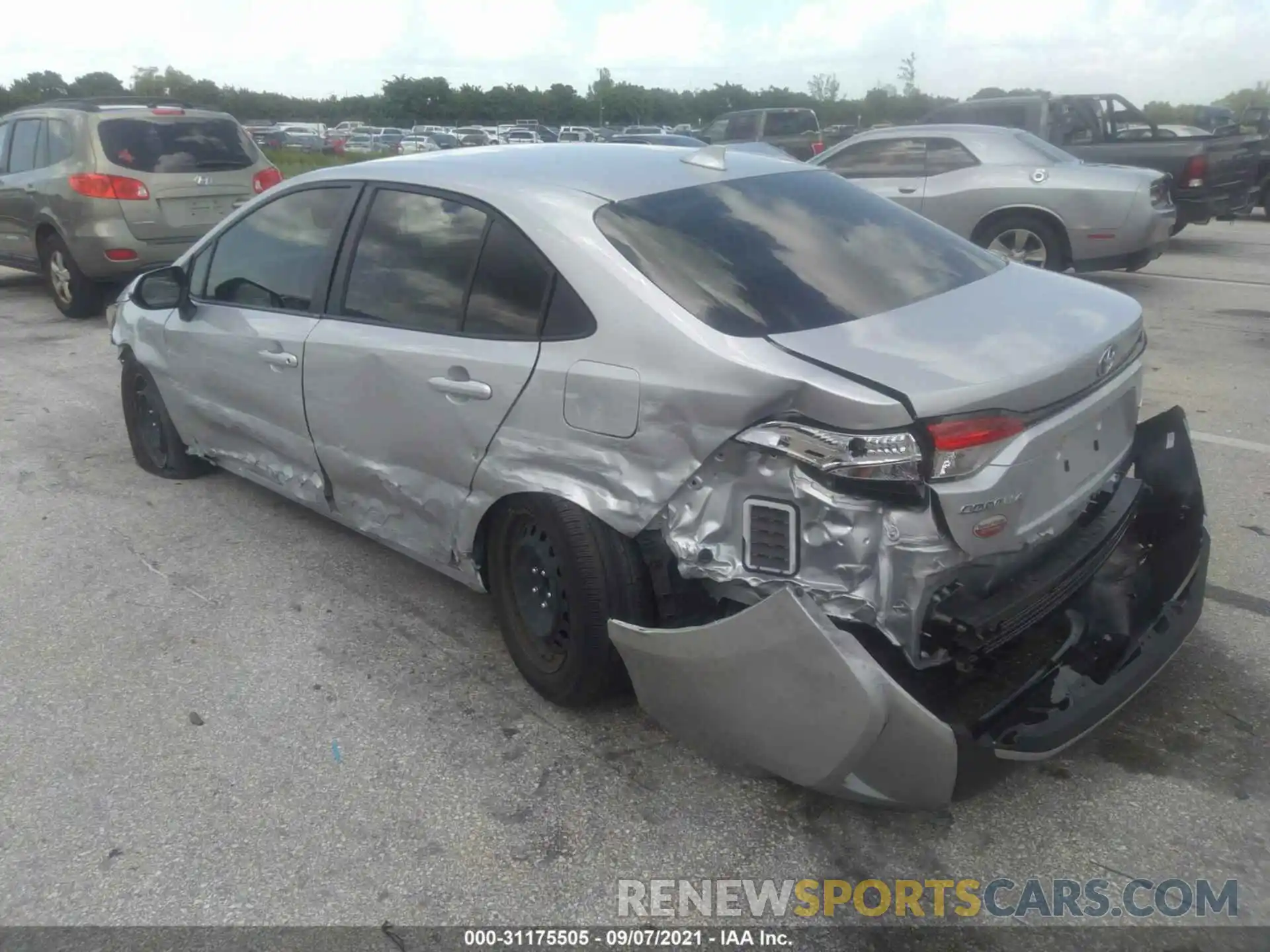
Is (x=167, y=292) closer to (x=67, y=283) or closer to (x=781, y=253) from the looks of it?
(x=781, y=253)

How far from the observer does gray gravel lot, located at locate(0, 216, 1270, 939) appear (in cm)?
255

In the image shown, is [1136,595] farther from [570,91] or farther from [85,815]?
[570,91]

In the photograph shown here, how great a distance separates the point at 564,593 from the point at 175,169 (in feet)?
25.1

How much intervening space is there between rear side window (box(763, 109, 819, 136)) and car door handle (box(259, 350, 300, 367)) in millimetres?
16331

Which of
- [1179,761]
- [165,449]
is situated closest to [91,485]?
[165,449]

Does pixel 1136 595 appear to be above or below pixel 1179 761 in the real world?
above

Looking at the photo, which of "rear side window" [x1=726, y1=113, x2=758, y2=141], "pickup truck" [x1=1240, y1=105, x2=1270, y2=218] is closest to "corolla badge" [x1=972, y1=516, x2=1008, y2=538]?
"pickup truck" [x1=1240, y1=105, x2=1270, y2=218]

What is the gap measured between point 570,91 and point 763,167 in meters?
72.6

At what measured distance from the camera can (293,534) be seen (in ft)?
15.3

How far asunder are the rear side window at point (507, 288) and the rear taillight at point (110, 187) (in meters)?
→ 6.85

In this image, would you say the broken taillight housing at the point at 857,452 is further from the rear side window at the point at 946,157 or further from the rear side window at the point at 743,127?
the rear side window at the point at 743,127

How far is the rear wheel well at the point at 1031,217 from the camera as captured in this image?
912 cm

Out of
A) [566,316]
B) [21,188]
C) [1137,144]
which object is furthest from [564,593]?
[1137,144]

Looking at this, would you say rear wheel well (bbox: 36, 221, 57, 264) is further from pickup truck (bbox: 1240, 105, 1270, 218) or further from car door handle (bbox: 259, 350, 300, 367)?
pickup truck (bbox: 1240, 105, 1270, 218)
